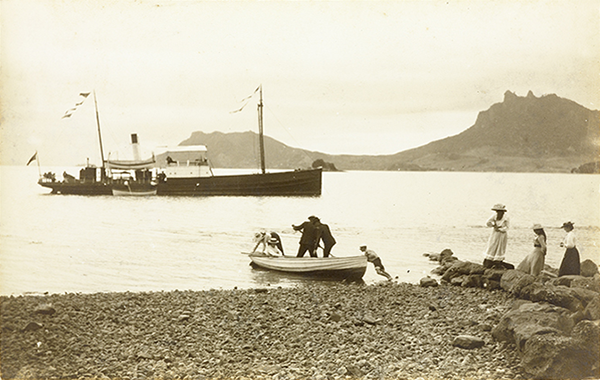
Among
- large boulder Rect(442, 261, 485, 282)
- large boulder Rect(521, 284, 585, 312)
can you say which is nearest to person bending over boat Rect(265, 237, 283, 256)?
large boulder Rect(442, 261, 485, 282)

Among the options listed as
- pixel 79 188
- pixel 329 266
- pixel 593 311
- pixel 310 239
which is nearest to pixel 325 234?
pixel 310 239

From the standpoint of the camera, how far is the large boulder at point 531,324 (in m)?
6.56

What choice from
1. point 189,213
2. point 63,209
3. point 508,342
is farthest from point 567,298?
point 63,209

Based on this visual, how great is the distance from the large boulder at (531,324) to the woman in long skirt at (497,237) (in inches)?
121

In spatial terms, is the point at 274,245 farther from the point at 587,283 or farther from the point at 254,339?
the point at 587,283

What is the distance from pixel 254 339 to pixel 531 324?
429 cm

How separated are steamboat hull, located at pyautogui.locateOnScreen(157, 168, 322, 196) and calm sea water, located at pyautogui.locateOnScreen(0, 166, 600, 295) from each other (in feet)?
2.41

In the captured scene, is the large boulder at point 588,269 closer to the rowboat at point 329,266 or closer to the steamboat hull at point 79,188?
the rowboat at point 329,266

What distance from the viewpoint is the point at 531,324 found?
679 cm

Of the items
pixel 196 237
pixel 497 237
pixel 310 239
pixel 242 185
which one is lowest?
pixel 196 237

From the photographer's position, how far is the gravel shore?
6754 millimetres

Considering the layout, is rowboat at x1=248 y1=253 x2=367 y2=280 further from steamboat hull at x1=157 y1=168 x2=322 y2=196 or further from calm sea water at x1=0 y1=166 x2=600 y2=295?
steamboat hull at x1=157 y1=168 x2=322 y2=196

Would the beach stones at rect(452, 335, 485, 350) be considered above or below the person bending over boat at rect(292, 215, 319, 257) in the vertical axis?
below

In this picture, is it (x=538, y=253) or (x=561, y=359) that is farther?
(x=538, y=253)
